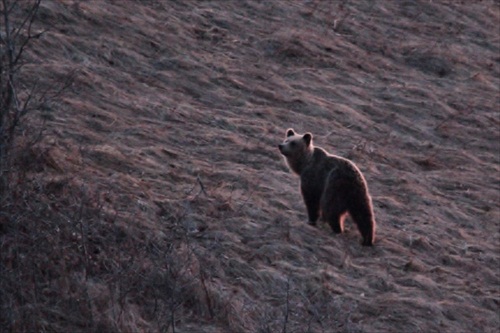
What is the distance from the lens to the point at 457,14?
21125mm

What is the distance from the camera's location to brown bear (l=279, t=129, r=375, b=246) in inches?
451

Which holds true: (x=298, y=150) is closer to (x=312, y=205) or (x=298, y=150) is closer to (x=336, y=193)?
(x=312, y=205)

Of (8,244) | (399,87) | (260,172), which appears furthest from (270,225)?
(399,87)

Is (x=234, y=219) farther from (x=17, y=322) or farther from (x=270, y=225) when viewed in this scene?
(x=17, y=322)

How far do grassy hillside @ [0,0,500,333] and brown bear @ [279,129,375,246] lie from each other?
19 centimetres

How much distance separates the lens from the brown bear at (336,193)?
11.5m

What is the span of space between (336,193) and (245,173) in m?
1.41

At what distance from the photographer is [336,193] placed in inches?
453

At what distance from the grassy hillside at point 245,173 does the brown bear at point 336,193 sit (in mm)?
190

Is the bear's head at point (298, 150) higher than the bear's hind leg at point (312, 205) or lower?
higher

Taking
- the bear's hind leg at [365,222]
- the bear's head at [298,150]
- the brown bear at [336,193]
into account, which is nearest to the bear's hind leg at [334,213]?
the brown bear at [336,193]

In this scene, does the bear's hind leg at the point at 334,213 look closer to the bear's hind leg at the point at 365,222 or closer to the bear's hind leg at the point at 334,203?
the bear's hind leg at the point at 334,203

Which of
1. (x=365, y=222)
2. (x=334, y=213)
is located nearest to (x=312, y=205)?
(x=334, y=213)

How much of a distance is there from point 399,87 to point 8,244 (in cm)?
960
